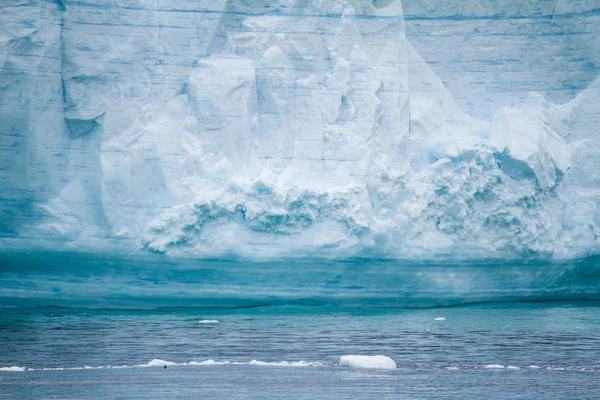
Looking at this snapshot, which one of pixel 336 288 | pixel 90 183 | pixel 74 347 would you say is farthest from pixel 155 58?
pixel 74 347

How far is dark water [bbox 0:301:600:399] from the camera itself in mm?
7691

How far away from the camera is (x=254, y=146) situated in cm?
1280

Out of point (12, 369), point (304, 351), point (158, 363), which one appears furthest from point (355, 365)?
point (12, 369)

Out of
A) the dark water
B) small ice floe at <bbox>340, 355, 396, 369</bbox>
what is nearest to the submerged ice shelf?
the dark water

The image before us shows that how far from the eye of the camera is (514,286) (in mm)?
13344

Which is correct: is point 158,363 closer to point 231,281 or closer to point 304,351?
point 304,351

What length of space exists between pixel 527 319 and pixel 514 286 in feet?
4.19

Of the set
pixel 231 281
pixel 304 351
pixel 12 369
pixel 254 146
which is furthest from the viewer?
pixel 254 146

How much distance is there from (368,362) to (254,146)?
15.1 ft

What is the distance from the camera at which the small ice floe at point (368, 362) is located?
8719 mm

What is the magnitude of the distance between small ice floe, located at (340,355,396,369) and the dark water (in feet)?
0.51

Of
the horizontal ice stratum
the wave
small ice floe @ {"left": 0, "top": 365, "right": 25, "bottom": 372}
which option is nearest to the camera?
small ice floe @ {"left": 0, "top": 365, "right": 25, "bottom": 372}

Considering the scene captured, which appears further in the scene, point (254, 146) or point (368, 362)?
point (254, 146)

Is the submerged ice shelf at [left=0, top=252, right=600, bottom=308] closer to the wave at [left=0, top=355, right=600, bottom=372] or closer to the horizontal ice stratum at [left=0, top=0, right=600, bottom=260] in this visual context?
the horizontal ice stratum at [left=0, top=0, right=600, bottom=260]
